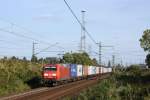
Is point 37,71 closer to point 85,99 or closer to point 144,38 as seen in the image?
point 144,38

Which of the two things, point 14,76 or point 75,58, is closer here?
point 14,76

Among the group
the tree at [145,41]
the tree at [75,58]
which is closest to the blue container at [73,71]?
the tree at [145,41]

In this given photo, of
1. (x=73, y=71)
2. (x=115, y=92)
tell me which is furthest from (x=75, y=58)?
(x=115, y=92)

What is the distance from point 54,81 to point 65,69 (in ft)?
16.5

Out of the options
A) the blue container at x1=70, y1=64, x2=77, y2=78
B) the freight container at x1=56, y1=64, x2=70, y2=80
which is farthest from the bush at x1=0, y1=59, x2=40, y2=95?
the blue container at x1=70, y1=64, x2=77, y2=78

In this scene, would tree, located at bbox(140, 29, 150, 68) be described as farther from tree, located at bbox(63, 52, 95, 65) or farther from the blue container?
tree, located at bbox(63, 52, 95, 65)

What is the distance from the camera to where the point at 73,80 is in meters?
68.8

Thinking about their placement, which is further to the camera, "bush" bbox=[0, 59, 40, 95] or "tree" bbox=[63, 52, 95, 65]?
"tree" bbox=[63, 52, 95, 65]

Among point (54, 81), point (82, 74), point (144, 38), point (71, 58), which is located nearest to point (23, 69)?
point (54, 81)

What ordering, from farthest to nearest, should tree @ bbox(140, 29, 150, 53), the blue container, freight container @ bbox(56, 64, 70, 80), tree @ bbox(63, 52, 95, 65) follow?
1. tree @ bbox(63, 52, 95, 65)
2. tree @ bbox(140, 29, 150, 53)
3. the blue container
4. freight container @ bbox(56, 64, 70, 80)

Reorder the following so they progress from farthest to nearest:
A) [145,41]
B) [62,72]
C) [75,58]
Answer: [75,58] < [145,41] < [62,72]

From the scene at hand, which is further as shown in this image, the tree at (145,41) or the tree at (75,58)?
the tree at (75,58)

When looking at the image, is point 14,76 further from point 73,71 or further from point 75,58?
point 75,58

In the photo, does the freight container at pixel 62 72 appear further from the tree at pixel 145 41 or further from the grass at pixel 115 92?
the tree at pixel 145 41
